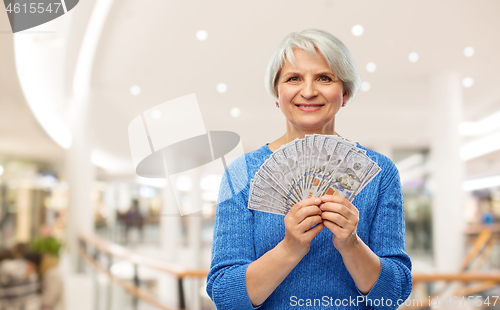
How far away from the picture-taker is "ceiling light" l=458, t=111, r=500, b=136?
6.05 metres

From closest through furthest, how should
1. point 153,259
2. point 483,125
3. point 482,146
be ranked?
point 153,259, point 483,125, point 482,146

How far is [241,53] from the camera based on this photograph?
4094 millimetres

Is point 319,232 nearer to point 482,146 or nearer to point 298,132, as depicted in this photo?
point 298,132

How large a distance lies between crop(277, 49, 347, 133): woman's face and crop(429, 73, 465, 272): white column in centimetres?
446

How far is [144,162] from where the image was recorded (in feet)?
4.77

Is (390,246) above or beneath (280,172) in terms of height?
beneath

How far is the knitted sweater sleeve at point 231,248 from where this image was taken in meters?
0.74

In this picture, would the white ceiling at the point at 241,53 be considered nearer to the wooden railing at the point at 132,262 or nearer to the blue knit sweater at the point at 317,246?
the wooden railing at the point at 132,262

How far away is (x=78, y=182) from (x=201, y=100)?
2143mm

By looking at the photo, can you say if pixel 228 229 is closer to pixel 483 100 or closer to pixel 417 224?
pixel 483 100

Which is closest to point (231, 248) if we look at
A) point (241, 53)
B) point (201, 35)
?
point (201, 35)

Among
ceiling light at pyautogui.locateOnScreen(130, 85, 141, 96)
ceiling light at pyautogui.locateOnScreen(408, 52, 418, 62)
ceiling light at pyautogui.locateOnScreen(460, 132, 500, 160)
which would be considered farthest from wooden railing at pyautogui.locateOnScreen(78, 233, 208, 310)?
ceiling light at pyautogui.locateOnScreen(460, 132, 500, 160)

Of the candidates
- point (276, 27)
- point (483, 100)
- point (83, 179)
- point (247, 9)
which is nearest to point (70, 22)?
point (247, 9)

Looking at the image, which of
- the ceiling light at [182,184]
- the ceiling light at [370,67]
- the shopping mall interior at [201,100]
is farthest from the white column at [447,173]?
the ceiling light at [182,184]
